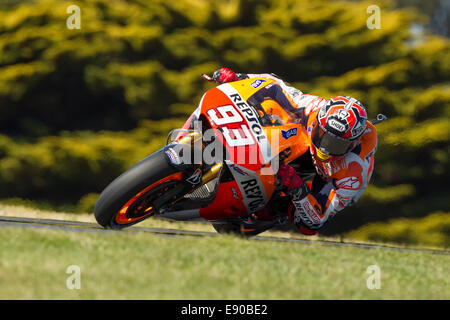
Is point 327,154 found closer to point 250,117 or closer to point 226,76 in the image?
point 250,117

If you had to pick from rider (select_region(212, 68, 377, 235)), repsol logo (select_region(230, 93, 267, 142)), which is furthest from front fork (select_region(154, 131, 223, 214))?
rider (select_region(212, 68, 377, 235))

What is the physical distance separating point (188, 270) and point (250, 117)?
1.29m

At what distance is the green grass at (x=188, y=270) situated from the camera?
121 inches

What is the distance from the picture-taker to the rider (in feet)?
14.5

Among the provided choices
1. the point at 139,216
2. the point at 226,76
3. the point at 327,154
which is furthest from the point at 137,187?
the point at 226,76

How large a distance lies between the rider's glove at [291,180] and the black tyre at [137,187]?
75cm

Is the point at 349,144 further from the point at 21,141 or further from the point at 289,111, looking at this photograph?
the point at 21,141

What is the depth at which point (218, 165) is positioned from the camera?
178 inches

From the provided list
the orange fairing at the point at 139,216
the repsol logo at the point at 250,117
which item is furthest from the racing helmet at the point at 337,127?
the orange fairing at the point at 139,216

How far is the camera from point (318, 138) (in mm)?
4469

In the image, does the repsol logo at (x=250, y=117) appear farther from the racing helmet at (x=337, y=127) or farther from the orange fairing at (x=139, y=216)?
the orange fairing at (x=139, y=216)
